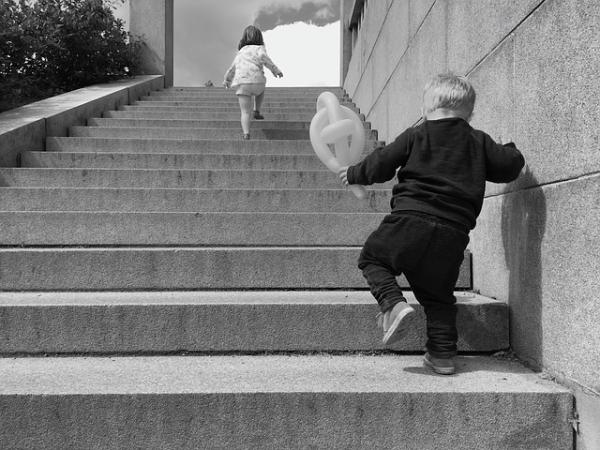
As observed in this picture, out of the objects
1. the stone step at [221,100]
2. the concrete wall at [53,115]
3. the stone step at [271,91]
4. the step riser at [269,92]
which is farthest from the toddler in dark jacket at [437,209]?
the stone step at [271,91]

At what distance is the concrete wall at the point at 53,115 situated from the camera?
17.2ft

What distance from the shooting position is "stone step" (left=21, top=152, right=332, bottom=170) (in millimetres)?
5352

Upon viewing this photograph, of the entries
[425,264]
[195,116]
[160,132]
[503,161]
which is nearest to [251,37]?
[195,116]

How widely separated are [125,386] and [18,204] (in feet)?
8.44

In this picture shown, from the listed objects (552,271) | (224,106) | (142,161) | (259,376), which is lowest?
(259,376)

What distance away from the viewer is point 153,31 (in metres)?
11.6

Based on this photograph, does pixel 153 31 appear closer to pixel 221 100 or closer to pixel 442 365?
pixel 221 100

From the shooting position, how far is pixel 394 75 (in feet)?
19.3

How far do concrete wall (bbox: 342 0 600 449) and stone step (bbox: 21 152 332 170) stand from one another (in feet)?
7.95

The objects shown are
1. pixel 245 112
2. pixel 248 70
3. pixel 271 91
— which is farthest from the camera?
pixel 271 91

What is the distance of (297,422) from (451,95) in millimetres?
1579

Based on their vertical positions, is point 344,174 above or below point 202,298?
above

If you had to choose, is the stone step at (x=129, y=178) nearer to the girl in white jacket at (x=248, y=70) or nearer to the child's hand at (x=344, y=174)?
the girl in white jacket at (x=248, y=70)

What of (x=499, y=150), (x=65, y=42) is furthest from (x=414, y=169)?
(x=65, y=42)
